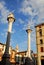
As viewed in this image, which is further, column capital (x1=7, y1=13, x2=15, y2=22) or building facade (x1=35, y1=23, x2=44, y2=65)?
building facade (x1=35, y1=23, x2=44, y2=65)

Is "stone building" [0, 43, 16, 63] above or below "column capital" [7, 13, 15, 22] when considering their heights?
below

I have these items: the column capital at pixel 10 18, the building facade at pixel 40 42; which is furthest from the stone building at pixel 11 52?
the column capital at pixel 10 18

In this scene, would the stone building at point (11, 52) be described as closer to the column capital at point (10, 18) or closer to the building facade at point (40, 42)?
the building facade at point (40, 42)


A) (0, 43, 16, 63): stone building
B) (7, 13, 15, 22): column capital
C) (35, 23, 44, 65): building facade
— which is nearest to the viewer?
(7, 13, 15, 22): column capital

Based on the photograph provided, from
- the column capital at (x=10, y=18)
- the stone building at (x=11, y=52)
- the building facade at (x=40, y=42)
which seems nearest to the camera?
the column capital at (x=10, y=18)

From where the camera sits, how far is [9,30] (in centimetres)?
2209

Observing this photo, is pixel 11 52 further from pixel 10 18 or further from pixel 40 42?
pixel 10 18

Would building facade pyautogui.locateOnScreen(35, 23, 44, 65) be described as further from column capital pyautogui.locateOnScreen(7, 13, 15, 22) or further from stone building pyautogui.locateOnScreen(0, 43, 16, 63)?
column capital pyautogui.locateOnScreen(7, 13, 15, 22)

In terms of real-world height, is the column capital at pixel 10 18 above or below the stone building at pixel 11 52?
above

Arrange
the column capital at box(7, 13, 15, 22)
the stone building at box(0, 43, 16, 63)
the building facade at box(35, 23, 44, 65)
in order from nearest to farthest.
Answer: the column capital at box(7, 13, 15, 22) → the stone building at box(0, 43, 16, 63) → the building facade at box(35, 23, 44, 65)

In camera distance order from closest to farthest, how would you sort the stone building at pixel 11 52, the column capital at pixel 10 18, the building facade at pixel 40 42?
the column capital at pixel 10 18 < the stone building at pixel 11 52 < the building facade at pixel 40 42

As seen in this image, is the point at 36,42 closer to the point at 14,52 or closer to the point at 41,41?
the point at 41,41

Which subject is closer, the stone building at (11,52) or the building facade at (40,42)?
the stone building at (11,52)

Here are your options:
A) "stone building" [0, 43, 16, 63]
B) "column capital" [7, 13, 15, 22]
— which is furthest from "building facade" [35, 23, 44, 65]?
"column capital" [7, 13, 15, 22]
